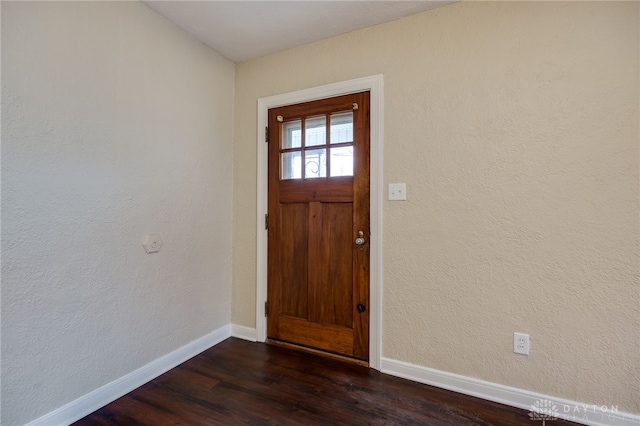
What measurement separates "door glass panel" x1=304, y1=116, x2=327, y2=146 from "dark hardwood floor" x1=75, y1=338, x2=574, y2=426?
5.58ft

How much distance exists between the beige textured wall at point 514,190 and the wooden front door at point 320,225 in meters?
0.21

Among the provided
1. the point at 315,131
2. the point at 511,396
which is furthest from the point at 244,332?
the point at 511,396

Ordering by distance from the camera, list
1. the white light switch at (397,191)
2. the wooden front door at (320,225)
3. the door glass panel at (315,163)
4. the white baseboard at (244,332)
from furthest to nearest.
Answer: the white baseboard at (244,332) < the door glass panel at (315,163) < the wooden front door at (320,225) < the white light switch at (397,191)

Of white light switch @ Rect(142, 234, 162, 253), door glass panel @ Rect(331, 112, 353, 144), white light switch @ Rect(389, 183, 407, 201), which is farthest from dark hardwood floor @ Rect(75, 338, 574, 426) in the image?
door glass panel @ Rect(331, 112, 353, 144)

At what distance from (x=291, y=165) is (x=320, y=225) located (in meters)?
0.57

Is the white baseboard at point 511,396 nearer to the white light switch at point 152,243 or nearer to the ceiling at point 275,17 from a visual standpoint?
the white light switch at point 152,243

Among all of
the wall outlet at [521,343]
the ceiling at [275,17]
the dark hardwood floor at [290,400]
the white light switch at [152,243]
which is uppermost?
the ceiling at [275,17]

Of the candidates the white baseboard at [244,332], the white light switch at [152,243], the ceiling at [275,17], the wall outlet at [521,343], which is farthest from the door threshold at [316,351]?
the ceiling at [275,17]

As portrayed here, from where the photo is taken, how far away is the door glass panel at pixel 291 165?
91.8 inches

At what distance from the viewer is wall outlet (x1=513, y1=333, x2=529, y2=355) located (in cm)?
164

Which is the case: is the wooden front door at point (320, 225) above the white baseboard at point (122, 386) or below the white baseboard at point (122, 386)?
above

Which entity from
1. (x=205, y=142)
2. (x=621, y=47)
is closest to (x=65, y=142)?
(x=205, y=142)

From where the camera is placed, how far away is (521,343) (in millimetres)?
1656

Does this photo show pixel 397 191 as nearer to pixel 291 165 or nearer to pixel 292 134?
pixel 291 165
